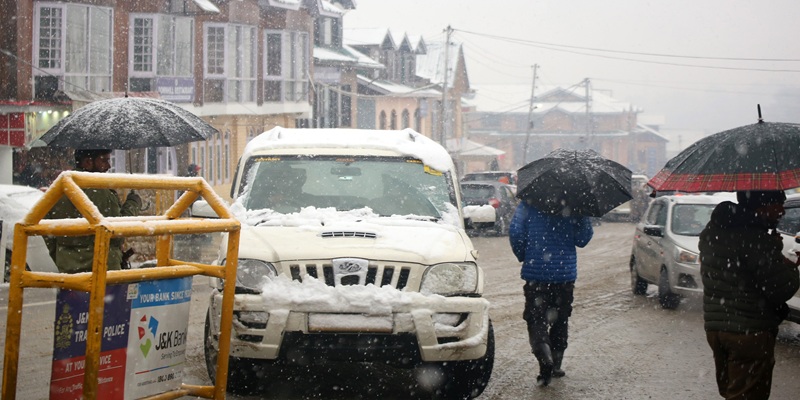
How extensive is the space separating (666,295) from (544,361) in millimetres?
5721

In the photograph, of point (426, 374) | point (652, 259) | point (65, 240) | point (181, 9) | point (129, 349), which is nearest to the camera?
point (129, 349)

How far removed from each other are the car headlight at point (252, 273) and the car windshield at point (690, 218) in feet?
26.4

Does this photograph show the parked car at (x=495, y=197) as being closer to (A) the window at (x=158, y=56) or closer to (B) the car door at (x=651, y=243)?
(A) the window at (x=158, y=56)

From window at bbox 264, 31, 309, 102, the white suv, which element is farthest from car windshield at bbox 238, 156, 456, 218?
window at bbox 264, 31, 309, 102

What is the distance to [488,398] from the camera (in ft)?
26.0

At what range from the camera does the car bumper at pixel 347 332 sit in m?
6.91

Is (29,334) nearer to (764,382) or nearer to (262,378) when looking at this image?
(262,378)

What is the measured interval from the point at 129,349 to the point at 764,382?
11.3 ft

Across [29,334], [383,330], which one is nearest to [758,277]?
[383,330]

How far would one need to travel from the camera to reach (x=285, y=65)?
40.9m

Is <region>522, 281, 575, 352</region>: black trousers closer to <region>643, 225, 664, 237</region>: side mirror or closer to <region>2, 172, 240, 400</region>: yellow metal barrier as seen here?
<region>2, 172, 240, 400</region>: yellow metal barrier

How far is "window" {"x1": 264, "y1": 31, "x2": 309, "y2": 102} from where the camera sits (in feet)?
132

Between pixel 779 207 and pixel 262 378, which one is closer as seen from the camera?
pixel 779 207

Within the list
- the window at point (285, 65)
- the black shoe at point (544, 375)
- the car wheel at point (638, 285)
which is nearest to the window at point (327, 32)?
the window at point (285, 65)
